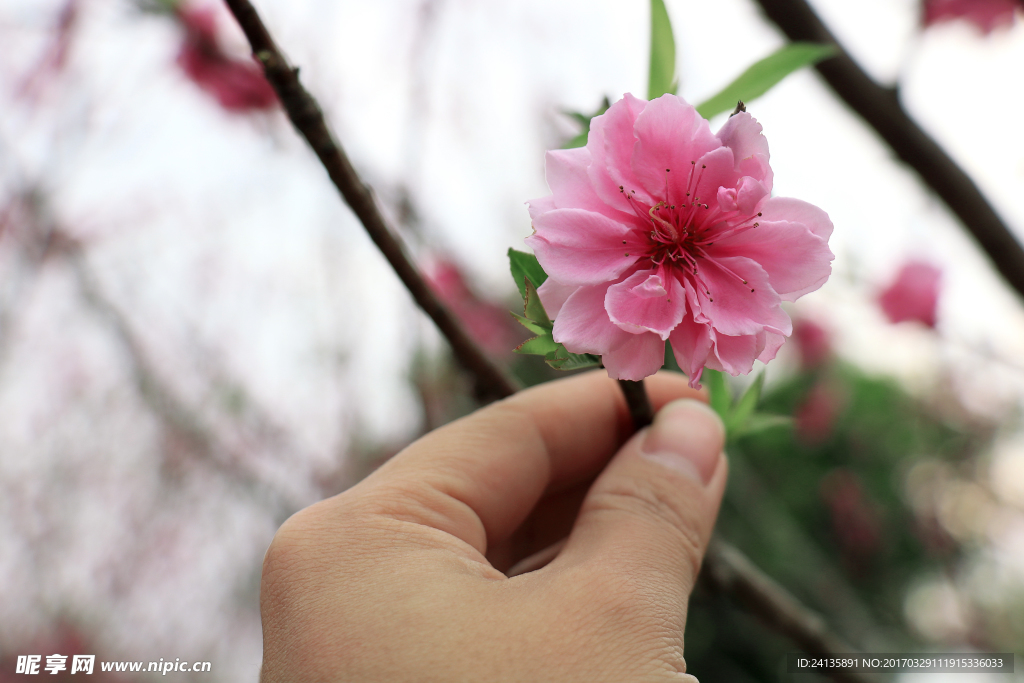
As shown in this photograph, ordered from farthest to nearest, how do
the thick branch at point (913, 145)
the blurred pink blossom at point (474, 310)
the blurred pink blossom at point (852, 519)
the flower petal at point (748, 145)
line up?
the blurred pink blossom at point (852, 519)
the blurred pink blossom at point (474, 310)
the thick branch at point (913, 145)
the flower petal at point (748, 145)

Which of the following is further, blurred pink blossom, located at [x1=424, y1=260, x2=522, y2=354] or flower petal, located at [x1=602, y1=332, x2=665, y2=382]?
blurred pink blossom, located at [x1=424, y1=260, x2=522, y2=354]

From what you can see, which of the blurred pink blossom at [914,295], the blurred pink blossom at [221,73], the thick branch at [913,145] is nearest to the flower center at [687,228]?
the thick branch at [913,145]

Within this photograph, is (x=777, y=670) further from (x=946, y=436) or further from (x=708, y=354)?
(x=708, y=354)

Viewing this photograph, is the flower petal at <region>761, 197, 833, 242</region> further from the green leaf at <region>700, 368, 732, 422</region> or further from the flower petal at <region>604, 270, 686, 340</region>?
the green leaf at <region>700, 368, 732, 422</region>

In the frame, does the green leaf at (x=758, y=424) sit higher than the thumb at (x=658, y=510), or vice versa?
the thumb at (x=658, y=510)

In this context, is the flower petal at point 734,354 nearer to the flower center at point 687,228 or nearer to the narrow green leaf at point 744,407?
the flower center at point 687,228

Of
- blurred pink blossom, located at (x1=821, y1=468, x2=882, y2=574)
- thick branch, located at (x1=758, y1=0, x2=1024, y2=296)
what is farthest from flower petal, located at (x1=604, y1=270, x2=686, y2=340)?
blurred pink blossom, located at (x1=821, y1=468, x2=882, y2=574)

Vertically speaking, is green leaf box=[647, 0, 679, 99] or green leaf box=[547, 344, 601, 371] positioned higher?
green leaf box=[647, 0, 679, 99]

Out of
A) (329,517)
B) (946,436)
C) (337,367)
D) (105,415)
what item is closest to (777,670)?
(946,436)
